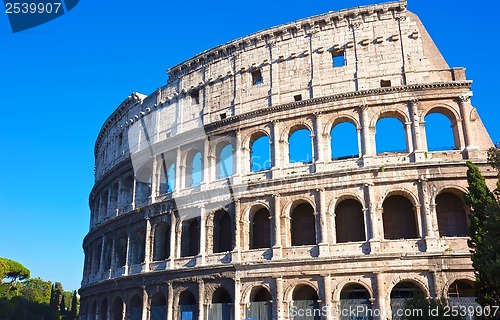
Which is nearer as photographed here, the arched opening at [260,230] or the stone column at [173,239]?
the arched opening at [260,230]

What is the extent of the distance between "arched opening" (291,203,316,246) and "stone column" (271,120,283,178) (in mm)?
1732

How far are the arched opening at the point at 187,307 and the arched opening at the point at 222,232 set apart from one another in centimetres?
243

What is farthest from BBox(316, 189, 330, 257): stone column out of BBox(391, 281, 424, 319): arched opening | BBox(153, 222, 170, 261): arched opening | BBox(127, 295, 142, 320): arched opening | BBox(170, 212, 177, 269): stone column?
BBox(127, 295, 142, 320): arched opening

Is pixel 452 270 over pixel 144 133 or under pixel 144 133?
under

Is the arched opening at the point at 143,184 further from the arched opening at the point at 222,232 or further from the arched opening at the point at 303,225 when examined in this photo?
the arched opening at the point at 303,225

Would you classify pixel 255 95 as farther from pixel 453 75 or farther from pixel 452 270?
pixel 452 270

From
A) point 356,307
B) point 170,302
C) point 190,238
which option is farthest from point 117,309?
point 356,307

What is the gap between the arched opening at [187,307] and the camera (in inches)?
805

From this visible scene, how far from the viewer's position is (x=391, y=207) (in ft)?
61.5

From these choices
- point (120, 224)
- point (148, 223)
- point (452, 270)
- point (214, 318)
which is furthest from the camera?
point (120, 224)

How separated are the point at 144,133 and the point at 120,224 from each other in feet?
16.8

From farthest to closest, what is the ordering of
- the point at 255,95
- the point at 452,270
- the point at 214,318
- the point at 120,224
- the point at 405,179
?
the point at 120,224 → the point at 255,95 → the point at 214,318 → the point at 405,179 → the point at 452,270

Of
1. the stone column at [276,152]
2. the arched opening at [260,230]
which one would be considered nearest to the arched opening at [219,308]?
the arched opening at [260,230]

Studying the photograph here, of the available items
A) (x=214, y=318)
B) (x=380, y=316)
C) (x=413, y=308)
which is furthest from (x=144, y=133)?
(x=413, y=308)
